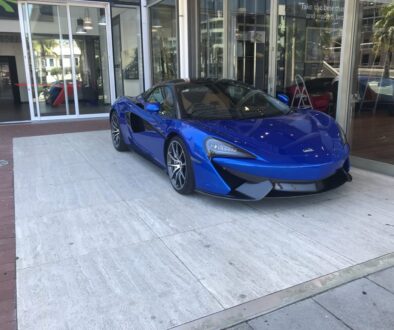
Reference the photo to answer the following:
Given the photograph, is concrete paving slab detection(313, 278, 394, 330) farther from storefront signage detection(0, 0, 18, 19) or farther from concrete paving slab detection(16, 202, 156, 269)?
storefront signage detection(0, 0, 18, 19)

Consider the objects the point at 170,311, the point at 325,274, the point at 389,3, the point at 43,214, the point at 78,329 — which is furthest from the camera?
the point at 389,3

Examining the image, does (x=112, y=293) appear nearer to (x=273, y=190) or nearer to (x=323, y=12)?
(x=273, y=190)

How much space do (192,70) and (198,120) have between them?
555 cm

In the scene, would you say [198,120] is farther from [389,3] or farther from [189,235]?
[389,3]

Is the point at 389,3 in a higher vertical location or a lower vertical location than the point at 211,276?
higher

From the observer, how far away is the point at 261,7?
7230mm

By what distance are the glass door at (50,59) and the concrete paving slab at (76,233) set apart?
7.69m

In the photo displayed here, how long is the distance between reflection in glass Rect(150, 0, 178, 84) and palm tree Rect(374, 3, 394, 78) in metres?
5.92

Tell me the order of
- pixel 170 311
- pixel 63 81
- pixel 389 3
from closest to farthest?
pixel 170 311
pixel 389 3
pixel 63 81

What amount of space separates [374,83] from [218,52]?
4.25m

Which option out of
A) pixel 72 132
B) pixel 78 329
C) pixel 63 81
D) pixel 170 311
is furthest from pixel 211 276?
pixel 63 81

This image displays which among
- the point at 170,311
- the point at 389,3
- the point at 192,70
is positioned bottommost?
the point at 170,311

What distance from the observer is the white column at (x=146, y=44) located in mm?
11109

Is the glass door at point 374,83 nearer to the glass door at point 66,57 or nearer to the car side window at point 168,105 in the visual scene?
the car side window at point 168,105
